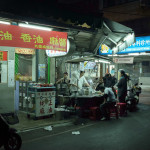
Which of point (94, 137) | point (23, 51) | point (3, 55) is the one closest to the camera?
point (94, 137)

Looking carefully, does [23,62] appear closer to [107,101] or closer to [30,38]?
[30,38]

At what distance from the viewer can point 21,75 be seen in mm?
11133

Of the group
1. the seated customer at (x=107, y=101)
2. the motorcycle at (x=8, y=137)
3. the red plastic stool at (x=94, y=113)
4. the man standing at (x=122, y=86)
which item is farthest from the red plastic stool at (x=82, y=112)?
the motorcycle at (x=8, y=137)

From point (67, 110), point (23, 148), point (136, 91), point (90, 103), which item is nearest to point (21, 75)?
point (67, 110)

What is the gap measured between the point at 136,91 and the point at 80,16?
8.58 m

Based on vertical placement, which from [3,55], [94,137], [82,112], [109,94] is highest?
[3,55]

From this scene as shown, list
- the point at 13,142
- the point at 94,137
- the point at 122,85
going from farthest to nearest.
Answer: the point at 122,85 → the point at 94,137 → the point at 13,142

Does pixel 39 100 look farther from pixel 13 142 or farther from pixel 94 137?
pixel 13 142

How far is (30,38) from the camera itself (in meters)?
6.93

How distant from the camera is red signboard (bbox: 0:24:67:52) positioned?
6.39 meters

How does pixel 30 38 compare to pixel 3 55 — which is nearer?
pixel 30 38

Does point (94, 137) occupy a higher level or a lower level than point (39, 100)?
lower

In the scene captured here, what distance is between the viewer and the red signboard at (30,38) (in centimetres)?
639

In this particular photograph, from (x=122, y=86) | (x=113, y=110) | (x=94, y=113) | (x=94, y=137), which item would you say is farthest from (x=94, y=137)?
(x=122, y=86)
